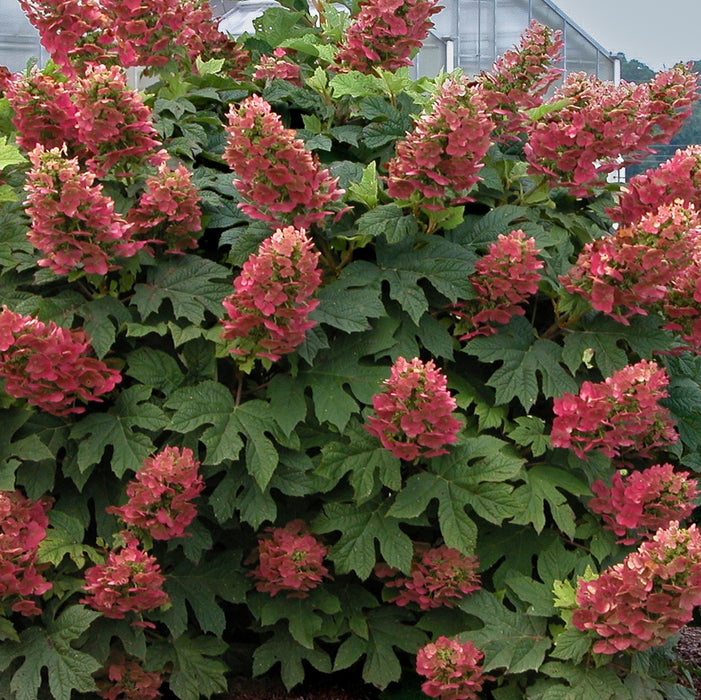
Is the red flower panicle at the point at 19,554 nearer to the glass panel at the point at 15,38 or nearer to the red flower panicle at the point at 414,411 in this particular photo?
the red flower panicle at the point at 414,411

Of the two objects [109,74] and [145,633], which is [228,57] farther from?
[145,633]

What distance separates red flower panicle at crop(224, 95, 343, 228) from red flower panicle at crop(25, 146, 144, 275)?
0.29 meters

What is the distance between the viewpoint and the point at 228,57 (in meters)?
3.36

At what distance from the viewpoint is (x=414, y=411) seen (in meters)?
2.20

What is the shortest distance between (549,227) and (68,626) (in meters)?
1.59

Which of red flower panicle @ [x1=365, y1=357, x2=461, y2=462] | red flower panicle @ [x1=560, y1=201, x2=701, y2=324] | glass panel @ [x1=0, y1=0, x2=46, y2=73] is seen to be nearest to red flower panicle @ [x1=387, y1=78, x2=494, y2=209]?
red flower panicle @ [x1=560, y1=201, x2=701, y2=324]

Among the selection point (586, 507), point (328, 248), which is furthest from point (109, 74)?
point (586, 507)

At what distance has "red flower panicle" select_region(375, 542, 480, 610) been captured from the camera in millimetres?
2402

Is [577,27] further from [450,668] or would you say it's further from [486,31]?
[450,668]

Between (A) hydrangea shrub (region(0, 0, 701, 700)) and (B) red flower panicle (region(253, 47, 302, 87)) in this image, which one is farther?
(B) red flower panicle (region(253, 47, 302, 87))

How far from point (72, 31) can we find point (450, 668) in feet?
6.09

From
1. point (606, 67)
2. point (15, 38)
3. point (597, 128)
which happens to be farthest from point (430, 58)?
point (597, 128)

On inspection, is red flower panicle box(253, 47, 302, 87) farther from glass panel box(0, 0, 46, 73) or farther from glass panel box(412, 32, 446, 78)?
glass panel box(412, 32, 446, 78)

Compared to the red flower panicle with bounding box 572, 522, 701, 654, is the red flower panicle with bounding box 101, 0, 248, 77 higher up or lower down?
higher up
